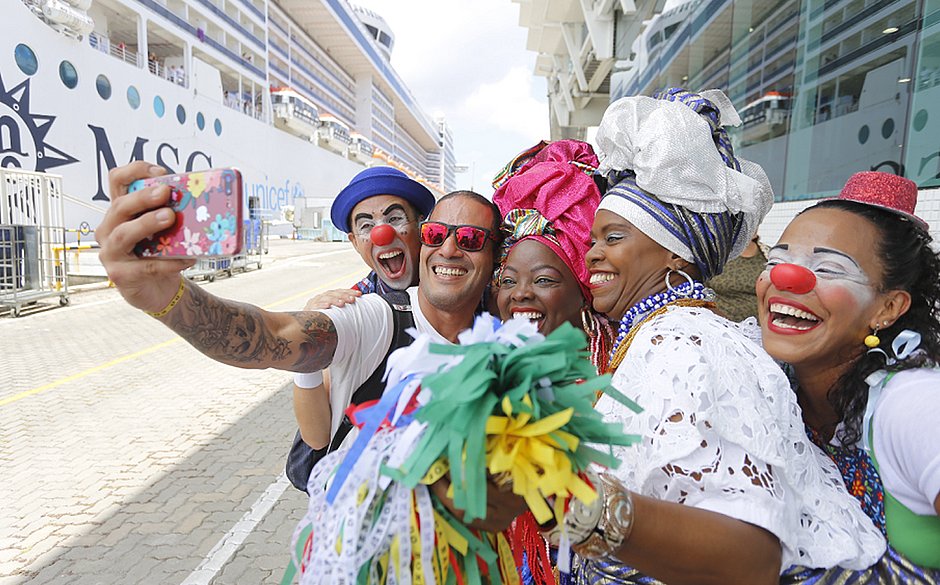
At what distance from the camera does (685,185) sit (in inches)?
68.2

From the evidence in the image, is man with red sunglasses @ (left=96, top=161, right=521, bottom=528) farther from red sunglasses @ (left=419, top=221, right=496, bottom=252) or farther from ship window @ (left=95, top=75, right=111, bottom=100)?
ship window @ (left=95, top=75, right=111, bottom=100)

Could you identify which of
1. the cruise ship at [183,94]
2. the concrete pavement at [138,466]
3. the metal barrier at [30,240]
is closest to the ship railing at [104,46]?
the cruise ship at [183,94]

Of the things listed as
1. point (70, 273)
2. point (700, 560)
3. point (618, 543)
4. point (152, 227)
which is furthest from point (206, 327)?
point (70, 273)

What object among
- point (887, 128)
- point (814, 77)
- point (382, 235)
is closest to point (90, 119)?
point (814, 77)

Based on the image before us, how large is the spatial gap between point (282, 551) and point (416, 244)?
2270 mm

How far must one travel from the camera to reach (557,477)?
943 millimetres

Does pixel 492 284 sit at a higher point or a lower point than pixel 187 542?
higher

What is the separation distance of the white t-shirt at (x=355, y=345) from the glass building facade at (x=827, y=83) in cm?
439

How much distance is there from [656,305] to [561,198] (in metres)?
0.79

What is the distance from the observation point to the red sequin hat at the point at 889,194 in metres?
1.52

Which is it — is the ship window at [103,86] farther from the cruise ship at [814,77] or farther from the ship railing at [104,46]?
the cruise ship at [814,77]

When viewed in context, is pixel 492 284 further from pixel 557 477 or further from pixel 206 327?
pixel 557 477

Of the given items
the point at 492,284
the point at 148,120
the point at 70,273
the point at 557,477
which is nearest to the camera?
the point at 557,477

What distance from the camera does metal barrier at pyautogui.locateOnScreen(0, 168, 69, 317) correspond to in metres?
10.9
